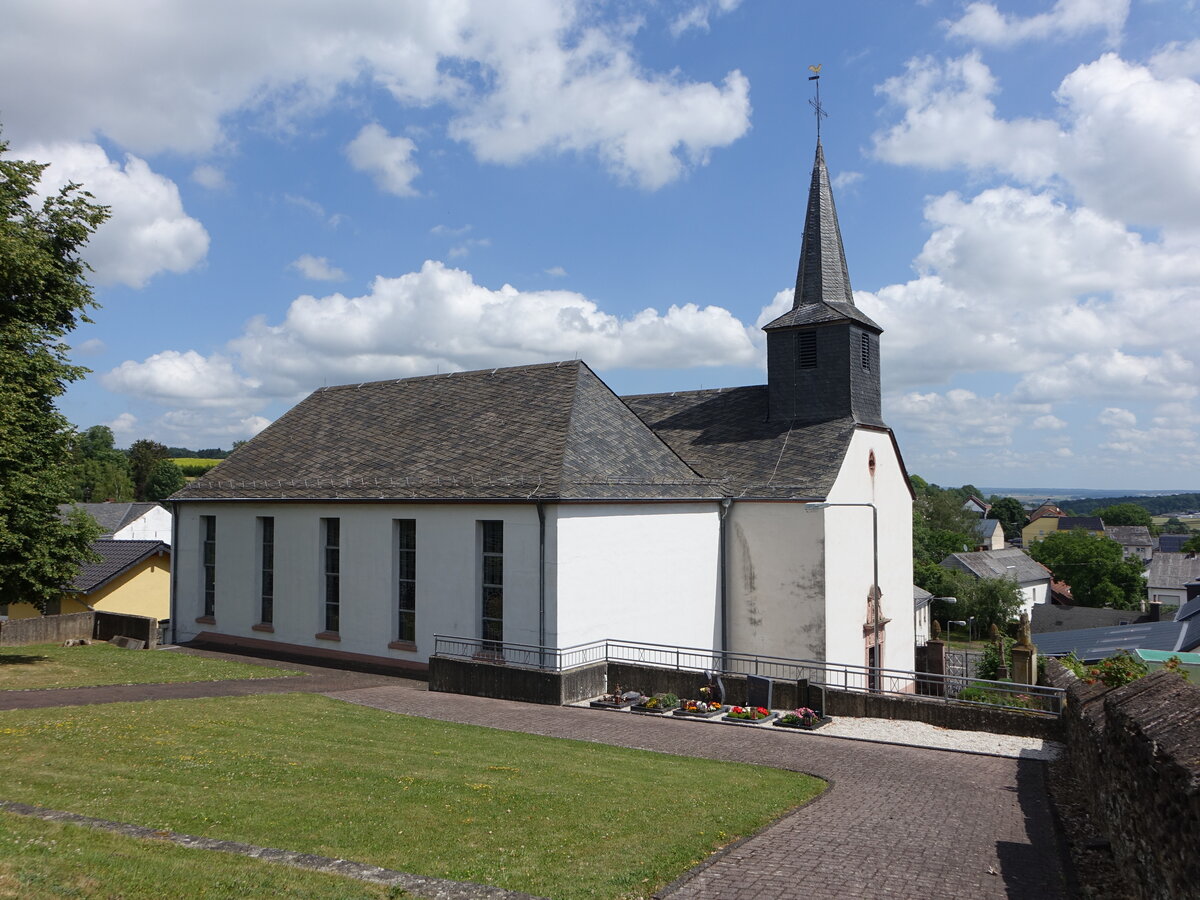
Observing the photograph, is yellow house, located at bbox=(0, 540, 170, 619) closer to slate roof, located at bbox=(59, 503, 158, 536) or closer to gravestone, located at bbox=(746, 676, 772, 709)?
gravestone, located at bbox=(746, 676, 772, 709)

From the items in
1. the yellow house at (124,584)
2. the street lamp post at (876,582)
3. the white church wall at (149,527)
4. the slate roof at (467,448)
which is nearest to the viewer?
the slate roof at (467,448)

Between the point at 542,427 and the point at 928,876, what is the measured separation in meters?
17.0

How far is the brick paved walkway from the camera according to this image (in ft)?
26.9

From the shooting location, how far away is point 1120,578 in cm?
9538

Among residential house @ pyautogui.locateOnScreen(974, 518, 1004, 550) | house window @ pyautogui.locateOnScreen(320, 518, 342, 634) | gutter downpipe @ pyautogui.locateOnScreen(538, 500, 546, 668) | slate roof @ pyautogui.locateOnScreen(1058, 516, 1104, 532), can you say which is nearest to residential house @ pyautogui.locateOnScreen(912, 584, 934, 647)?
gutter downpipe @ pyautogui.locateOnScreen(538, 500, 546, 668)

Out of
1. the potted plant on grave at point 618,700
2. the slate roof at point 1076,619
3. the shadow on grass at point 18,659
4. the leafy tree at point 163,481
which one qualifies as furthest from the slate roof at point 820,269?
the leafy tree at point 163,481

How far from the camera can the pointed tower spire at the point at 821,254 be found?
29.5 m

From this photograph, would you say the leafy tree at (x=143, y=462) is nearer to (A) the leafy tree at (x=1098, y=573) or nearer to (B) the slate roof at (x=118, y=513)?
(B) the slate roof at (x=118, y=513)

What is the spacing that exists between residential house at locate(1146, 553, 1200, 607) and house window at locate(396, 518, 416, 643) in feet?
291

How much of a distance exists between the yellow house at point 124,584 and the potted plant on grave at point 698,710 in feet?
85.4

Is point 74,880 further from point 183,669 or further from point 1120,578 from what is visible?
point 1120,578

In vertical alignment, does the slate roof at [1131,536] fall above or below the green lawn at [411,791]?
below

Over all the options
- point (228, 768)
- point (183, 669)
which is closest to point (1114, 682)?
point (228, 768)

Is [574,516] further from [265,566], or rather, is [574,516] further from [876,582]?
[265,566]
